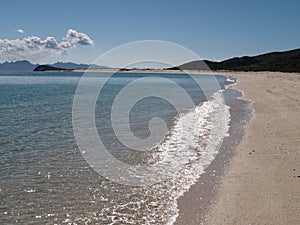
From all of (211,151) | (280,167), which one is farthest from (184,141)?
(280,167)

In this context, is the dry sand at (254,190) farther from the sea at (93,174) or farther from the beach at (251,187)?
the sea at (93,174)

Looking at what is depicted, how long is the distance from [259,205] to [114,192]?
3.62 meters

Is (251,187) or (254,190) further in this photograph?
(251,187)

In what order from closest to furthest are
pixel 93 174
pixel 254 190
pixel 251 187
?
pixel 254 190 < pixel 251 187 < pixel 93 174

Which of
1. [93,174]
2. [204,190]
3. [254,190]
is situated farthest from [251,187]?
[93,174]

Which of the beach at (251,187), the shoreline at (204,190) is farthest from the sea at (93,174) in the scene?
the beach at (251,187)

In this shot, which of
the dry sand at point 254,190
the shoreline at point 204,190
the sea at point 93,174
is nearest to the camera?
the dry sand at point 254,190

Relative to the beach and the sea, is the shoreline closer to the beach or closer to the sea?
the beach

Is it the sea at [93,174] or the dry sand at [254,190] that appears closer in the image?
the dry sand at [254,190]

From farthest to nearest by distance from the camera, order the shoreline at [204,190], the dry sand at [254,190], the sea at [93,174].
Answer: the sea at [93,174]
the shoreline at [204,190]
the dry sand at [254,190]

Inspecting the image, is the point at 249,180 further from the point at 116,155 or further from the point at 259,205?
the point at 116,155

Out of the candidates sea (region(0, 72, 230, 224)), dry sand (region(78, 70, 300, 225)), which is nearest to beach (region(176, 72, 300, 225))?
dry sand (region(78, 70, 300, 225))

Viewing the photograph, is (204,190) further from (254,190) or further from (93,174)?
(93,174)

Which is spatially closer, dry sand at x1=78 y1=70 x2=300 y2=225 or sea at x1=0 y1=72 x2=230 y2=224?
dry sand at x1=78 y1=70 x2=300 y2=225
